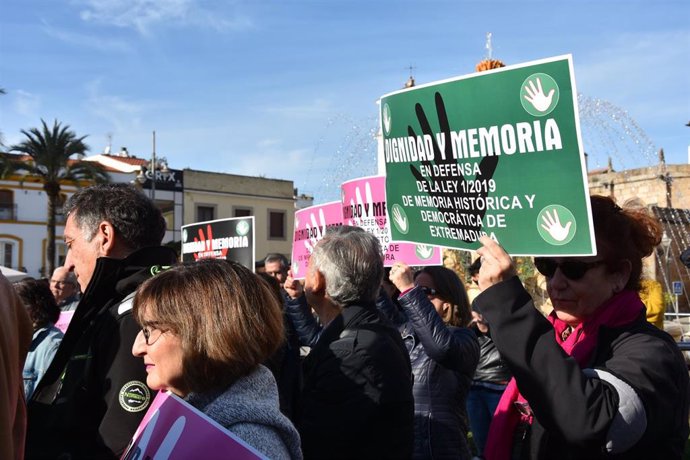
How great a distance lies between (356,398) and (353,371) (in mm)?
108

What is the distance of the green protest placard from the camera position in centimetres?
232

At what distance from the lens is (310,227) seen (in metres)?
6.98

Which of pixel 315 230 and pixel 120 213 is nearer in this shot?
pixel 120 213

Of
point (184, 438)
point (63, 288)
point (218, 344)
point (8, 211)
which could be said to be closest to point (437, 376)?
point (218, 344)

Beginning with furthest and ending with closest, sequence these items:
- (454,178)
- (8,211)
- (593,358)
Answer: (8,211) → (454,178) → (593,358)

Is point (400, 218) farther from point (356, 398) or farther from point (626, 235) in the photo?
point (626, 235)

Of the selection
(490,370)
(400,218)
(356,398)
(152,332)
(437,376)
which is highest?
(400,218)

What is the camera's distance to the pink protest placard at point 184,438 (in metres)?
1.57

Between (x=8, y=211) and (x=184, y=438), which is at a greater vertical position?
(x=8, y=211)

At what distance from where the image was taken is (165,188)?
4519 cm

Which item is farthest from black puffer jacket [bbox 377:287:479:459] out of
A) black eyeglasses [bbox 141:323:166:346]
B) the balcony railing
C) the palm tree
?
the balcony railing

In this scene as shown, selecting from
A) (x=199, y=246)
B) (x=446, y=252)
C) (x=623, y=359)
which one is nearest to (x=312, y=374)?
(x=623, y=359)

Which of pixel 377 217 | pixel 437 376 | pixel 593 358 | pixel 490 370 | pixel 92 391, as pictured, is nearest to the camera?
pixel 593 358

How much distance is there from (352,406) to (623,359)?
3.69 feet
